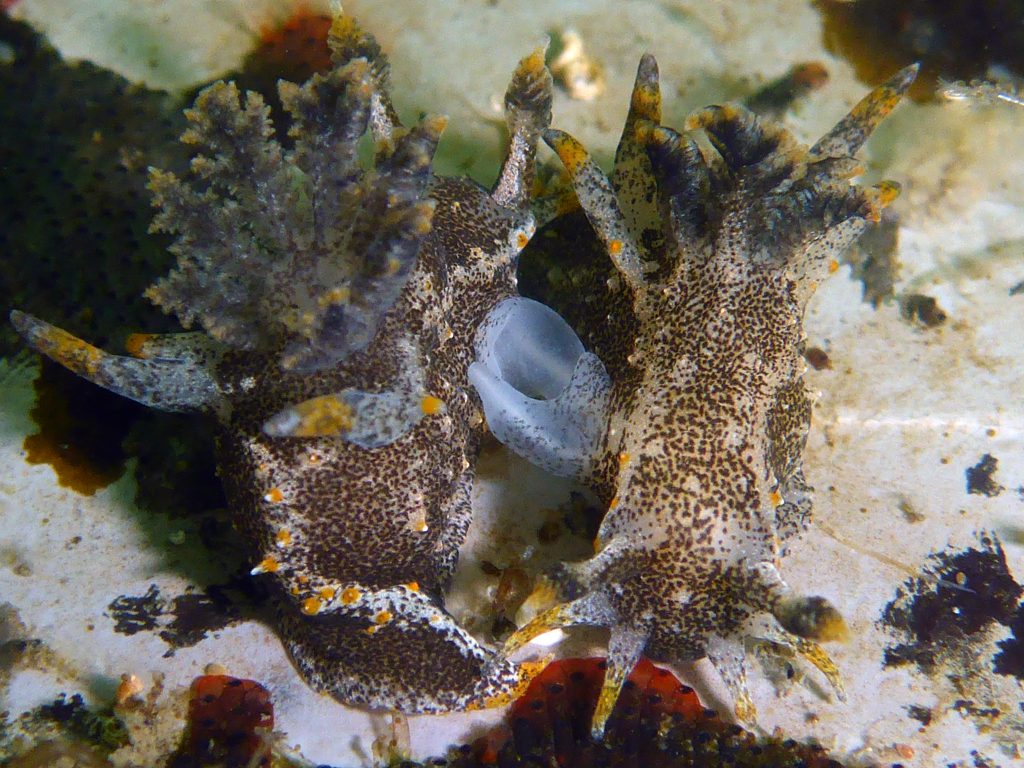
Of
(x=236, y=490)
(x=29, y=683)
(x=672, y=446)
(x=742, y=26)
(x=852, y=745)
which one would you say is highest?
(x=742, y=26)

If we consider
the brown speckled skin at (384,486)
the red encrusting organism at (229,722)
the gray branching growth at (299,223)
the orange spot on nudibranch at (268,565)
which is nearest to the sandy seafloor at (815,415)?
the red encrusting organism at (229,722)

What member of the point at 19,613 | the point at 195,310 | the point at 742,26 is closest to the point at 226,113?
the point at 195,310

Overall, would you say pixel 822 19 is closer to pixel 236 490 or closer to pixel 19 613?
pixel 236 490

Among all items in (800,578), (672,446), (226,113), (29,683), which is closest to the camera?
(226,113)

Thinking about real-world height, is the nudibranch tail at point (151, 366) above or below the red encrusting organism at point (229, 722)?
above

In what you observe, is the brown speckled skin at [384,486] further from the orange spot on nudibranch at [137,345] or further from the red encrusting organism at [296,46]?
the red encrusting organism at [296,46]

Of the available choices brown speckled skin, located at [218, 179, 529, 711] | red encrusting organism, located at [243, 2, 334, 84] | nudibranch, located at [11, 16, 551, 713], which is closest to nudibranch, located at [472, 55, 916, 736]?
brown speckled skin, located at [218, 179, 529, 711]
